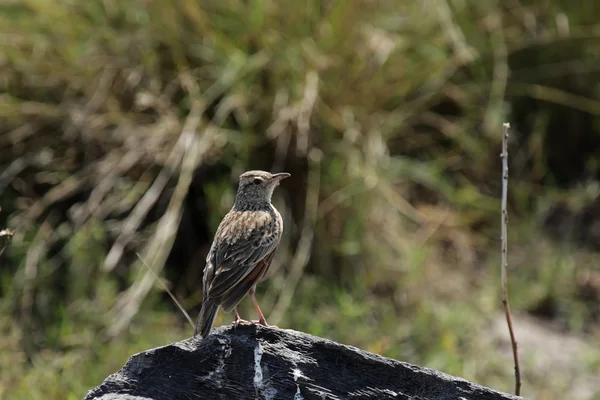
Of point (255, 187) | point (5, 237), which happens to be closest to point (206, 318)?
point (5, 237)

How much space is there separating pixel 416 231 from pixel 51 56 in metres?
3.50

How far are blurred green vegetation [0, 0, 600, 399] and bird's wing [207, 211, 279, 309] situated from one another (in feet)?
6.91

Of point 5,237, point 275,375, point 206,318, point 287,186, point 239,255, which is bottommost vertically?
point 275,375

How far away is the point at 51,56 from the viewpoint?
774 centimetres

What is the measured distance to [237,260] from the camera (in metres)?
4.12

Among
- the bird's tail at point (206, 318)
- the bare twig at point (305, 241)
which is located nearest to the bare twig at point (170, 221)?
the bare twig at point (305, 241)

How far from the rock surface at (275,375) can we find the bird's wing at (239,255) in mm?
495

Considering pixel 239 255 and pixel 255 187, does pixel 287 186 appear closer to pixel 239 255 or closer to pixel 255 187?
pixel 255 187

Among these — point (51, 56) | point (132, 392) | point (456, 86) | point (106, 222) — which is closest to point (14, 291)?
point (106, 222)

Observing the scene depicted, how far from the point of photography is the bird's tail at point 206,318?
3.61 metres

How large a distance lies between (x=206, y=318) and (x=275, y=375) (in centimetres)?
43

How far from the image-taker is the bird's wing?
402 centimetres

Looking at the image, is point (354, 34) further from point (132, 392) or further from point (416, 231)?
point (132, 392)

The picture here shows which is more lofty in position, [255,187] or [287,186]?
[287,186]
